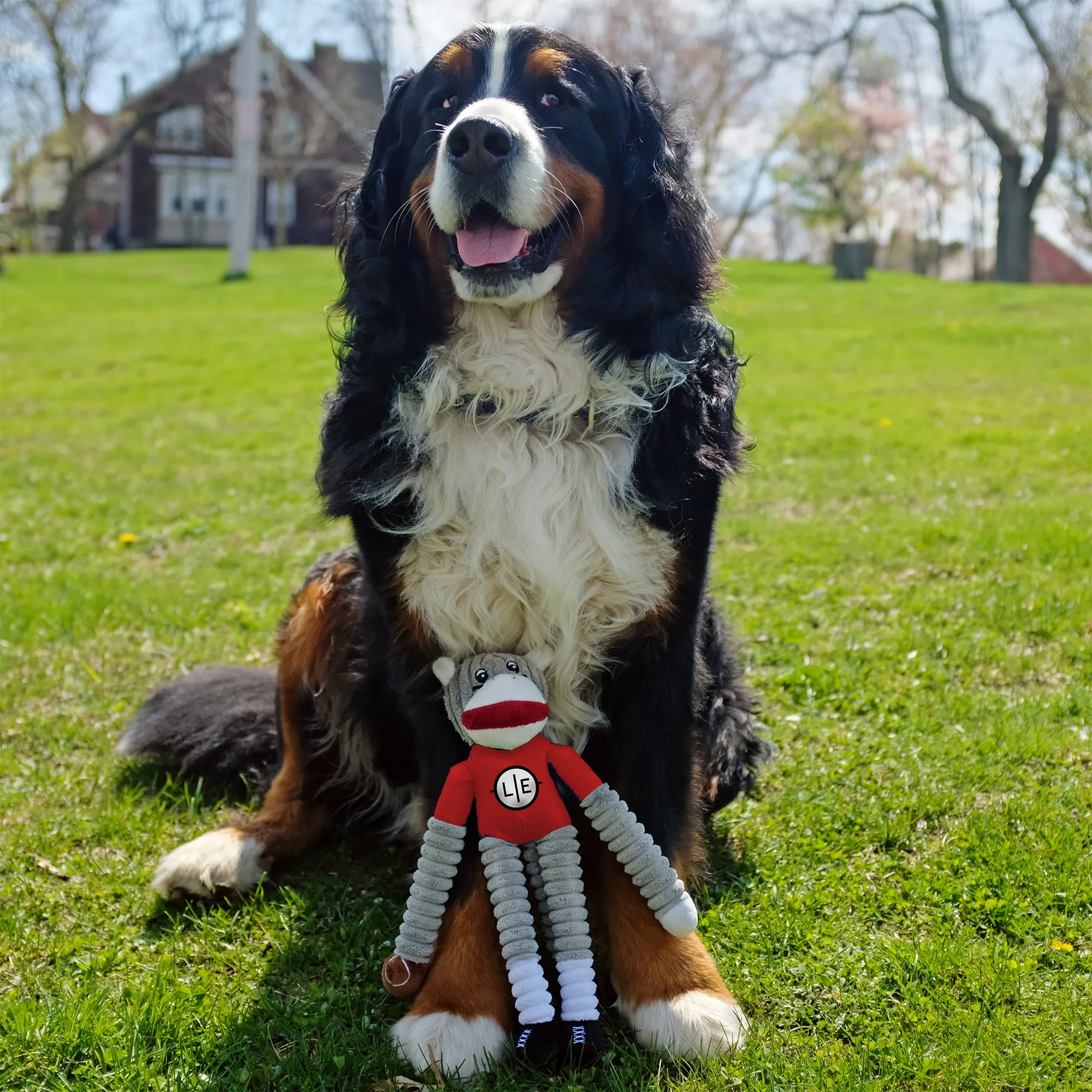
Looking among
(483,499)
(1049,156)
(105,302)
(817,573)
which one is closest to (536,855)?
(483,499)

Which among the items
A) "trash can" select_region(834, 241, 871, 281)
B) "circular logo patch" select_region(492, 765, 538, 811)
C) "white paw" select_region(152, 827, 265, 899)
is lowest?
"white paw" select_region(152, 827, 265, 899)

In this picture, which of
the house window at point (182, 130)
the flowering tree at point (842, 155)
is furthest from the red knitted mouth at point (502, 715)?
the house window at point (182, 130)

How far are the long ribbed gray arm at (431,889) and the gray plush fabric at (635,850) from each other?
0.31 m

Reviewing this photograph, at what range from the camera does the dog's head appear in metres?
2.49

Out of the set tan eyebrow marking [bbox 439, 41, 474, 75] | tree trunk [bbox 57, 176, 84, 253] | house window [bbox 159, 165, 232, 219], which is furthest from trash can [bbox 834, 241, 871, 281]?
house window [bbox 159, 165, 232, 219]

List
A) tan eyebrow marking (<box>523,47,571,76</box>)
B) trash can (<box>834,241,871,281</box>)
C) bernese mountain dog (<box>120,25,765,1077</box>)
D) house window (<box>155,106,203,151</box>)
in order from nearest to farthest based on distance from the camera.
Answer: bernese mountain dog (<box>120,25,765,1077</box>) < tan eyebrow marking (<box>523,47,571,76</box>) < trash can (<box>834,241,871,281</box>) < house window (<box>155,106,203,151</box>)

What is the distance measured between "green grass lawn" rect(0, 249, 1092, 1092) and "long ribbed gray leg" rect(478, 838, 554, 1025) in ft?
0.49

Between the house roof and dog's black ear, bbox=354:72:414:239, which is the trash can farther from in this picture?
the house roof

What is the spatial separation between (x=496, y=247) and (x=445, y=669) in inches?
40.0

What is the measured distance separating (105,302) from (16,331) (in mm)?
4046

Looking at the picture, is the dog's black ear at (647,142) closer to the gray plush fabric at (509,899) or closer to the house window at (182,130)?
the gray plush fabric at (509,899)

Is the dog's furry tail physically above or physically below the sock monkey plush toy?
below

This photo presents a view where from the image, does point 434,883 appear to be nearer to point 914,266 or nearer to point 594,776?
point 594,776

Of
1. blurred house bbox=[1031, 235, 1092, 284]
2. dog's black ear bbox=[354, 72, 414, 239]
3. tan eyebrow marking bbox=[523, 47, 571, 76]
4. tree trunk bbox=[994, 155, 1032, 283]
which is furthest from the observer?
blurred house bbox=[1031, 235, 1092, 284]
